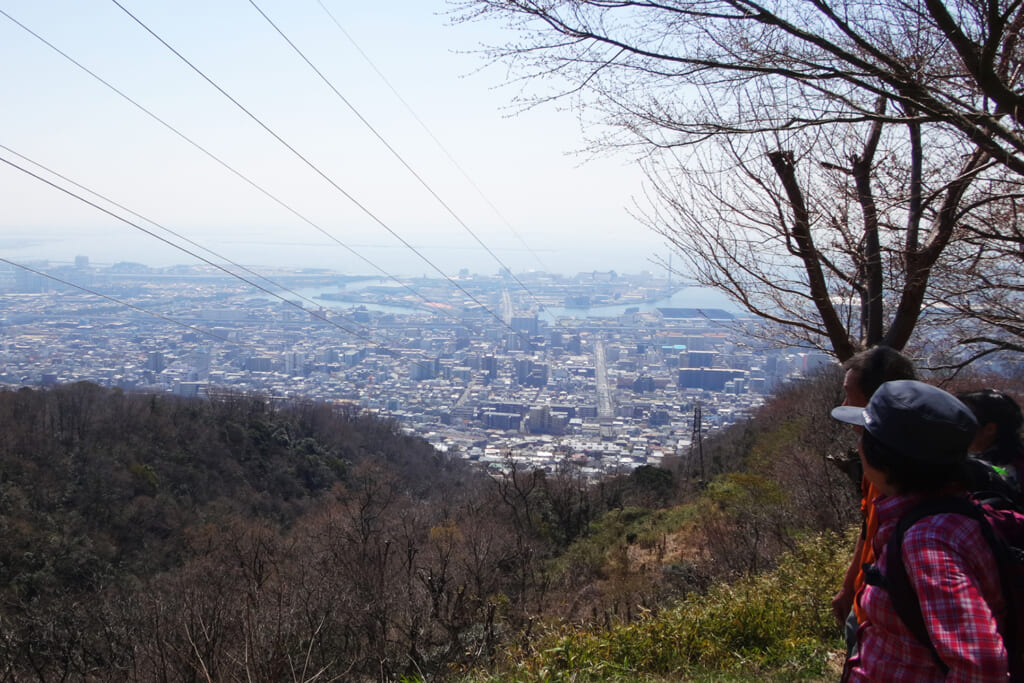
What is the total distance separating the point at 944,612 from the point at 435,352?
2072 inches

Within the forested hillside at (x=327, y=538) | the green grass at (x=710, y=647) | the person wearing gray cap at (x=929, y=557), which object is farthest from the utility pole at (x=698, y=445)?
the person wearing gray cap at (x=929, y=557)

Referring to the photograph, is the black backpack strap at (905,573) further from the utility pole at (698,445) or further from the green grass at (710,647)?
the utility pole at (698,445)

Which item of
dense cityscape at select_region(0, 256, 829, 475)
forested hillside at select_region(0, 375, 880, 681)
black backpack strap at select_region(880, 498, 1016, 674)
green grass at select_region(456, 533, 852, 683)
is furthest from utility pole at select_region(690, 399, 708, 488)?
black backpack strap at select_region(880, 498, 1016, 674)

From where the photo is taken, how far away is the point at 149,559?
70.4 ft

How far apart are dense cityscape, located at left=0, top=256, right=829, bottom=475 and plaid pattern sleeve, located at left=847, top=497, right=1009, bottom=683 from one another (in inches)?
1053

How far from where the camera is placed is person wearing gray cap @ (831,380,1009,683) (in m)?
1.33

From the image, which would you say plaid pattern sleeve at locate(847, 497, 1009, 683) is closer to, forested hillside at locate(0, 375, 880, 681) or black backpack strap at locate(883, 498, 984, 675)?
black backpack strap at locate(883, 498, 984, 675)

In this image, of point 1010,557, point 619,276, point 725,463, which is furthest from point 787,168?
point 619,276

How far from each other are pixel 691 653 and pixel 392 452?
32.1 m

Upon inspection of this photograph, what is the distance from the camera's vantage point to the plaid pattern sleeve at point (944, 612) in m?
1.31

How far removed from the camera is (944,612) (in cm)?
135

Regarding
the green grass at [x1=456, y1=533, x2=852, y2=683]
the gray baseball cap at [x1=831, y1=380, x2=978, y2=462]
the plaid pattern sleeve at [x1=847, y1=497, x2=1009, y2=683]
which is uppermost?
the gray baseball cap at [x1=831, y1=380, x2=978, y2=462]

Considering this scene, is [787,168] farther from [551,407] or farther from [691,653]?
[551,407]

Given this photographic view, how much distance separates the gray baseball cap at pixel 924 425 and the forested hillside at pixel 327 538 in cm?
304
